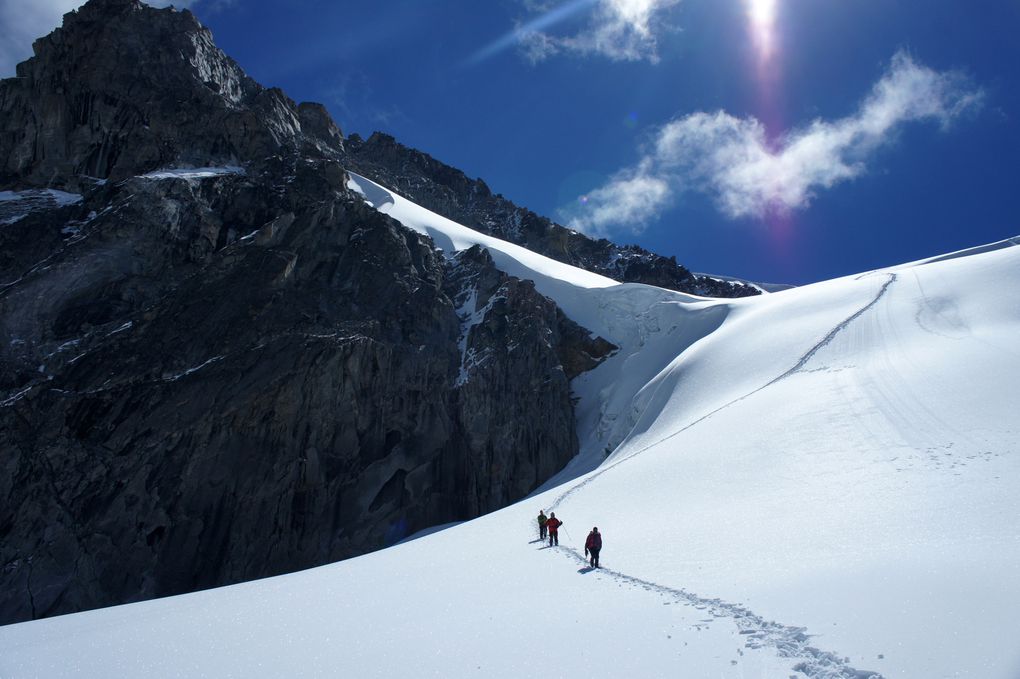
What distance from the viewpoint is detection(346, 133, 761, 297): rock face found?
79750 millimetres

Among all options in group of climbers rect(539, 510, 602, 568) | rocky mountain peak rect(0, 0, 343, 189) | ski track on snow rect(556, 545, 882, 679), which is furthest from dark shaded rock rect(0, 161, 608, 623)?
ski track on snow rect(556, 545, 882, 679)

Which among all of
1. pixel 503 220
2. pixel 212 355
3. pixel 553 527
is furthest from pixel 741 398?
pixel 503 220

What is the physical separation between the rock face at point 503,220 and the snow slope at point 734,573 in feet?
172

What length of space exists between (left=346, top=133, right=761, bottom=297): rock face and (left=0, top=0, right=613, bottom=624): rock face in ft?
92.6

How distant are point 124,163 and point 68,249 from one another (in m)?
11.5

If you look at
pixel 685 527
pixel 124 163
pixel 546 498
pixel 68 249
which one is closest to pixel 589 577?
pixel 685 527

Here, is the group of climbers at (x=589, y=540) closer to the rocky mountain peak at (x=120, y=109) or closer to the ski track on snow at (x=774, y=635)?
the ski track on snow at (x=774, y=635)

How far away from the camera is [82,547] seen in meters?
29.0

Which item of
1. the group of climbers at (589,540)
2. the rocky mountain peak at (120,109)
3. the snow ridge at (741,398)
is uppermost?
the rocky mountain peak at (120,109)

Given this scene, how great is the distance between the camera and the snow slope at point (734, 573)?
23.5 feet

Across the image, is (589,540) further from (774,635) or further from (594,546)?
(774,635)

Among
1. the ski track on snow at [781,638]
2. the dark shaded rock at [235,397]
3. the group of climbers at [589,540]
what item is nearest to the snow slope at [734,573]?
the ski track on snow at [781,638]

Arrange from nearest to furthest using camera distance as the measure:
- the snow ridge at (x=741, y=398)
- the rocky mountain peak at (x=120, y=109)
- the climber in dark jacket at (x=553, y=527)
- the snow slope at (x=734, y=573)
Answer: the snow slope at (x=734, y=573), the climber in dark jacket at (x=553, y=527), the snow ridge at (x=741, y=398), the rocky mountain peak at (x=120, y=109)

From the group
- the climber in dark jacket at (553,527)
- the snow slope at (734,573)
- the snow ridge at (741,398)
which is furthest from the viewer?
the snow ridge at (741,398)
